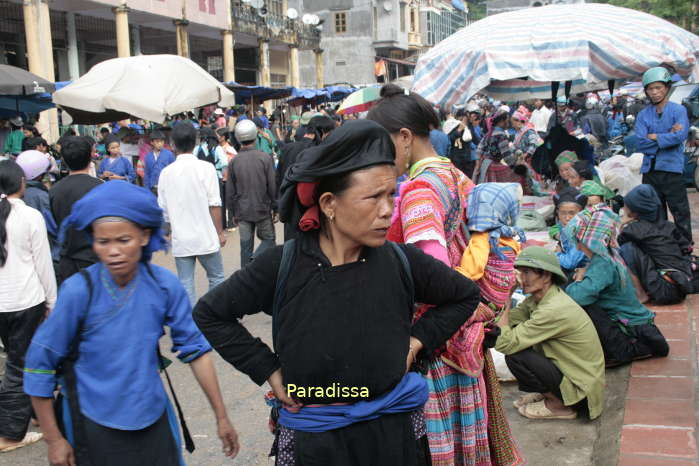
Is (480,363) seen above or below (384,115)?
below

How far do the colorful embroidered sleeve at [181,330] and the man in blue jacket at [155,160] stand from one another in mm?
8093

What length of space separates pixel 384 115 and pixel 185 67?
6871 mm

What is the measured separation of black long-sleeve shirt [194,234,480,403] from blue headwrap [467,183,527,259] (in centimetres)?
65

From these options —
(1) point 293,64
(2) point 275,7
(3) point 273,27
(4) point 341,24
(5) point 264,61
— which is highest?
(4) point 341,24

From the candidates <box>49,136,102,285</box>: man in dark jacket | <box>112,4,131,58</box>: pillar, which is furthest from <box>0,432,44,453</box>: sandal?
<box>112,4,131,58</box>: pillar

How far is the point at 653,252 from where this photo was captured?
18.9 feet

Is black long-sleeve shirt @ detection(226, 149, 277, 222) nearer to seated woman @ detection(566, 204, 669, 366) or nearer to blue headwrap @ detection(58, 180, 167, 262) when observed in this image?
seated woman @ detection(566, 204, 669, 366)

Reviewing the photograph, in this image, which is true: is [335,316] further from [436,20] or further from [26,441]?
[436,20]

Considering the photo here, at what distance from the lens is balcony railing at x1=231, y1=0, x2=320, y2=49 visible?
94.3ft

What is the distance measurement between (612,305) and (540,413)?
0.93 meters

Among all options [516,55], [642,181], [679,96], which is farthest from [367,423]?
[679,96]

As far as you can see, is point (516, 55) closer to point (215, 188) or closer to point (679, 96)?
point (215, 188)

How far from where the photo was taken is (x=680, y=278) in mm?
5676

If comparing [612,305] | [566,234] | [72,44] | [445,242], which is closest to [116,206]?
[445,242]
